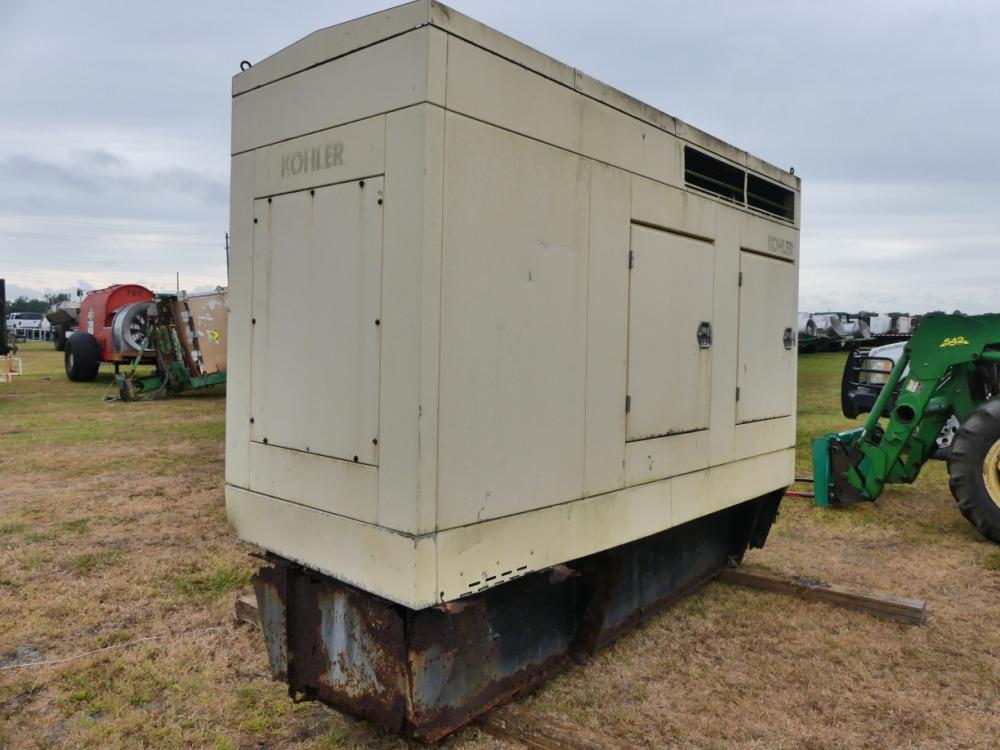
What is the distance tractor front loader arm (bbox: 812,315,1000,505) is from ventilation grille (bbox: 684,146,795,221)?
2329mm

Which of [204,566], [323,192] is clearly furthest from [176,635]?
[323,192]

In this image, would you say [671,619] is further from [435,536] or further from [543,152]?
[543,152]

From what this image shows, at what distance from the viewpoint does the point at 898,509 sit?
684 cm

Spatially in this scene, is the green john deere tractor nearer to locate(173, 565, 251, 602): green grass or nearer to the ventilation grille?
the ventilation grille

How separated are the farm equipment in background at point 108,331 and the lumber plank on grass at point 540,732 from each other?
50.3ft

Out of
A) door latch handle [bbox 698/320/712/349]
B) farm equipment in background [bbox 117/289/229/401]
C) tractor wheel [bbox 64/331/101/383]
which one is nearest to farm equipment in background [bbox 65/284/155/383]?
tractor wheel [bbox 64/331/101/383]

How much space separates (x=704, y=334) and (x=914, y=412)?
3.22 meters

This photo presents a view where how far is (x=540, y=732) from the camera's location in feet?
9.71

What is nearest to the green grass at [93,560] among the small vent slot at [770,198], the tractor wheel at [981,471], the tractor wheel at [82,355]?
the small vent slot at [770,198]

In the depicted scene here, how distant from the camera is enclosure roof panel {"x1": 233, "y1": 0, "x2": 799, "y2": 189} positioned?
7.87 ft

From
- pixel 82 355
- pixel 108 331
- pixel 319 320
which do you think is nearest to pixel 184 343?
pixel 108 331

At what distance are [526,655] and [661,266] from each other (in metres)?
1.78

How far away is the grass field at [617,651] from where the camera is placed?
307cm

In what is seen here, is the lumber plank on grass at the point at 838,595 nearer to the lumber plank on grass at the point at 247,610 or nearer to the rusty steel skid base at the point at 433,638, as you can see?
the rusty steel skid base at the point at 433,638
